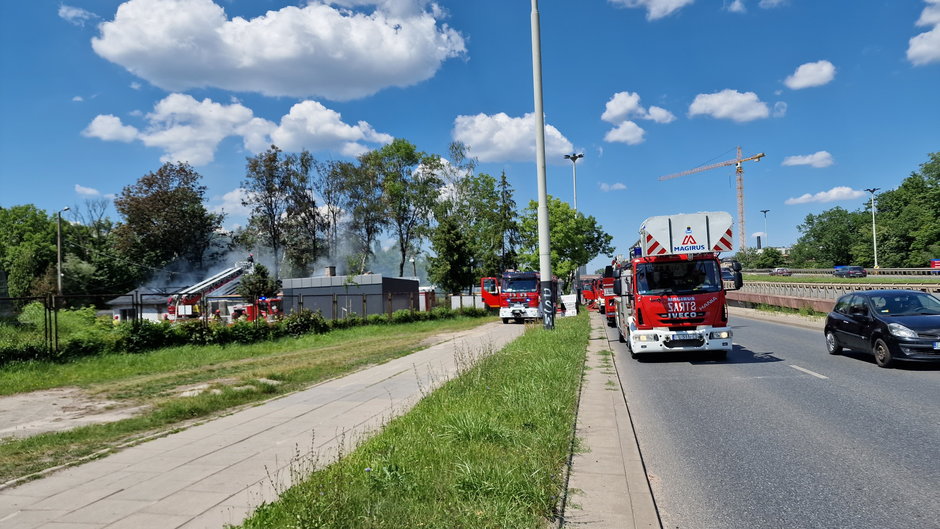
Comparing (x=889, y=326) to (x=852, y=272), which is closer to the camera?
(x=889, y=326)

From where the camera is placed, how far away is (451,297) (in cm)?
4769

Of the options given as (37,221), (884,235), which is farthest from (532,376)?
(884,235)

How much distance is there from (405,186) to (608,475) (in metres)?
55.1

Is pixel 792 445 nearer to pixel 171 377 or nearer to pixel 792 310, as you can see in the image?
pixel 171 377

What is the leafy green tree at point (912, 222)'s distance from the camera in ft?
238

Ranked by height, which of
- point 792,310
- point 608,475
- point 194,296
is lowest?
point 792,310

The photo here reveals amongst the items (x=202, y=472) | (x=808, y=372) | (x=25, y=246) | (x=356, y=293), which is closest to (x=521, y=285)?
(x=356, y=293)

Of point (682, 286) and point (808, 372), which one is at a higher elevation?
point (682, 286)

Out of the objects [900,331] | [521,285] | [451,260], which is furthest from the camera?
[451,260]

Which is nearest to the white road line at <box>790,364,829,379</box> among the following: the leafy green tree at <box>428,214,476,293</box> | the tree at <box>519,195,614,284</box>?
the leafy green tree at <box>428,214,476,293</box>

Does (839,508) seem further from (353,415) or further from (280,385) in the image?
(280,385)

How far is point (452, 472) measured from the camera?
462 cm

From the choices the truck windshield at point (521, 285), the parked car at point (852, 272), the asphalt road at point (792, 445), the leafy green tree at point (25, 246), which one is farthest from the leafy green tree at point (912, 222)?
the leafy green tree at point (25, 246)

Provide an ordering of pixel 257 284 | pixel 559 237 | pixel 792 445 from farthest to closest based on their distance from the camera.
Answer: pixel 559 237
pixel 257 284
pixel 792 445
